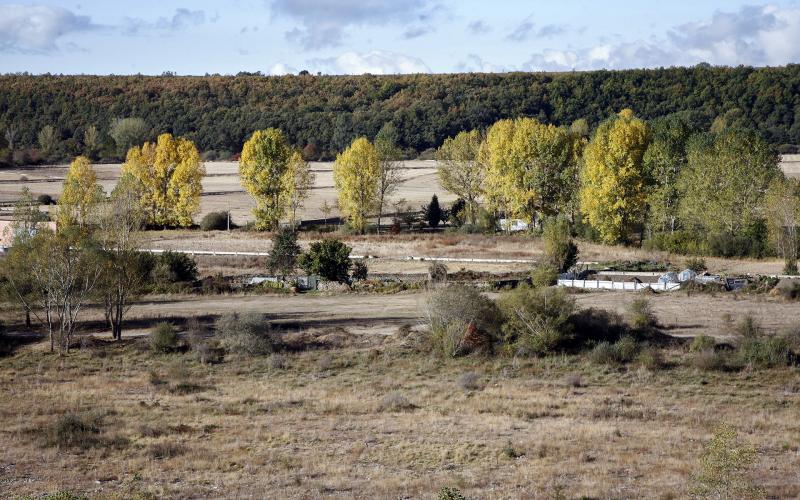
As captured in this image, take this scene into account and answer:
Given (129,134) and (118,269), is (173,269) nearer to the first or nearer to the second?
(118,269)

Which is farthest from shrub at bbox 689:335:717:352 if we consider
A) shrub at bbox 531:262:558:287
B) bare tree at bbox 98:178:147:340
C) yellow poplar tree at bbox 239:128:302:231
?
yellow poplar tree at bbox 239:128:302:231

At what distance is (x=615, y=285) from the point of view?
47.7m

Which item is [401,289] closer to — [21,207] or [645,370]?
[645,370]

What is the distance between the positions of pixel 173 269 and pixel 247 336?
17.4 meters

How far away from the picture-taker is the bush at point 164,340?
3572 centimetres

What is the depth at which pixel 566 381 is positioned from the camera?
3053 centimetres

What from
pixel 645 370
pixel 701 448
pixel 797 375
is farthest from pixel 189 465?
pixel 797 375

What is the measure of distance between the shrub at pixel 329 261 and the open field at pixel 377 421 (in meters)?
11.5

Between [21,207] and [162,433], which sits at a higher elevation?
[21,207]

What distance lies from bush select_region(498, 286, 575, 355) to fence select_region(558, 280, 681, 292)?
12.5 metres

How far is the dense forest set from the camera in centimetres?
13425

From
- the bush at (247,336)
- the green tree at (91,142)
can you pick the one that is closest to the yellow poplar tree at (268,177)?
the bush at (247,336)

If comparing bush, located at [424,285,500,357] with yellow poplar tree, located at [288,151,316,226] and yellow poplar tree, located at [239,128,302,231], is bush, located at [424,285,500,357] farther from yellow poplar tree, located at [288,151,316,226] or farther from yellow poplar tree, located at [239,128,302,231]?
yellow poplar tree, located at [239,128,302,231]

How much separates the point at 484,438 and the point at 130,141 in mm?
111353
